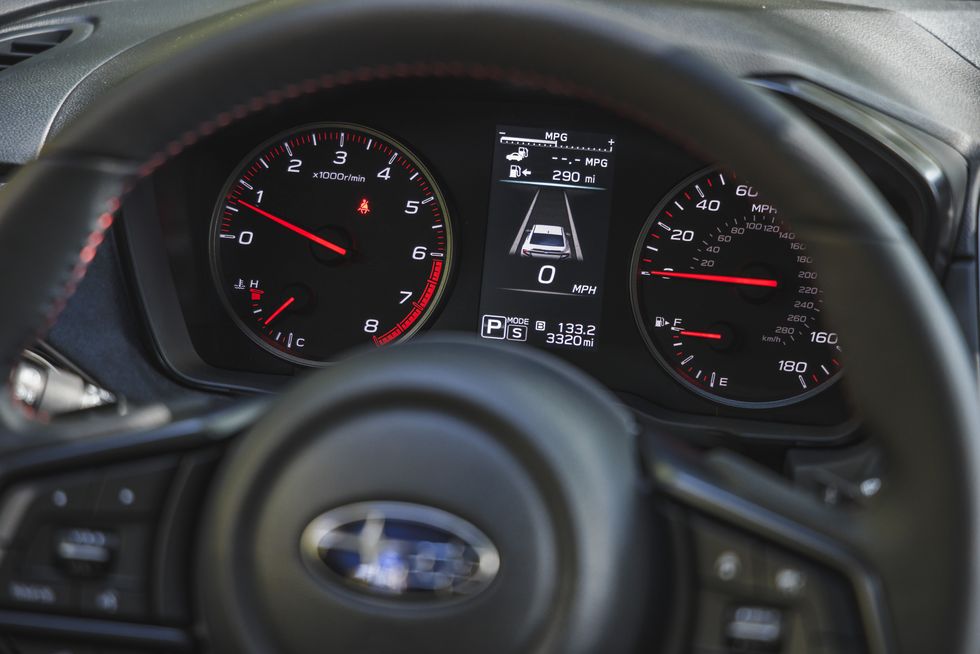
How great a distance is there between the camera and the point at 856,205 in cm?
97

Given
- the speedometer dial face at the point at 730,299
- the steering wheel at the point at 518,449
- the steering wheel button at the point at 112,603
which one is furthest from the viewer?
the speedometer dial face at the point at 730,299

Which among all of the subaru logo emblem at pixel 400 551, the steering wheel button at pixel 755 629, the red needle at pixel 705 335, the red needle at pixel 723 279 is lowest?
the steering wheel button at pixel 755 629

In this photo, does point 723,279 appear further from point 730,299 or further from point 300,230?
point 300,230

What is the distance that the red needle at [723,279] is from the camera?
2.58m

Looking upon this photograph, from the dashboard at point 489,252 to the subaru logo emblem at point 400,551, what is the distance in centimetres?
157

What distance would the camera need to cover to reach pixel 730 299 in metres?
2.61

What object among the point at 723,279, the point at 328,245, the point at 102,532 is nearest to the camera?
the point at 102,532

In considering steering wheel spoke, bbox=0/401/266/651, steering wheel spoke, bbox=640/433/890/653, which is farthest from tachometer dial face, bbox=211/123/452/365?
steering wheel spoke, bbox=640/433/890/653

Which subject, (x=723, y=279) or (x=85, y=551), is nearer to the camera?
(x=85, y=551)

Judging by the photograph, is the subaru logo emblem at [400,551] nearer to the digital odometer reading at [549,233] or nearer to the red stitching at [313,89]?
the red stitching at [313,89]

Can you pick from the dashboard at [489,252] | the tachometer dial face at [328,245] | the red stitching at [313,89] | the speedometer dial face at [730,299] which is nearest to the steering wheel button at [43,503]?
the red stitching at [313,89]

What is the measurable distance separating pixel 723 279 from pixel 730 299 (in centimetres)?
5

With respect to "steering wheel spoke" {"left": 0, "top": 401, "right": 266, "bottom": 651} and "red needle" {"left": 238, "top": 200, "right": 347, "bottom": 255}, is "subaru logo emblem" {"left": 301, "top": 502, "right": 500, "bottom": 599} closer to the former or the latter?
"steering wheel spoke" {"left": 0, "top": 401, "right": 266, "bottom": 651}

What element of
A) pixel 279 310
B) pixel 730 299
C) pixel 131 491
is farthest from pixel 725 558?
pixel 279 310
